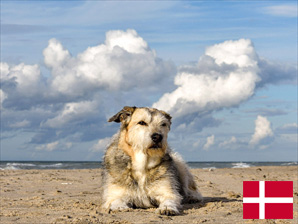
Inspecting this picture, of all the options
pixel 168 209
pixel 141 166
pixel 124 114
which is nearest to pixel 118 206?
pixel 141 166

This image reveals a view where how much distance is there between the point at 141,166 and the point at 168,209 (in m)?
0.96

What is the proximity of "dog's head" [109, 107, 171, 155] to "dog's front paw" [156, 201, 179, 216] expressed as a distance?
3.12 ft

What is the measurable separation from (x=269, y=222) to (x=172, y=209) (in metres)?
1.64

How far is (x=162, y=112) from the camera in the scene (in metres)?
8.16

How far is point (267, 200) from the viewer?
22.6 feet

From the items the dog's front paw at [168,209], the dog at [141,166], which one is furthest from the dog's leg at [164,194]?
the dog's front paw at [168,209]

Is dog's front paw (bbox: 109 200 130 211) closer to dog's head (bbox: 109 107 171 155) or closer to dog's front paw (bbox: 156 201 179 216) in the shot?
dog's front paw (bbox: 156 201 179 216)

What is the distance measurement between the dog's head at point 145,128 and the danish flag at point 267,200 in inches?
66.8

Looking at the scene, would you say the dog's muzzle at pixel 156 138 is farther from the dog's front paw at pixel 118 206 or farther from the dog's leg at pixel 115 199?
the dog's front paw at pixel 118 206

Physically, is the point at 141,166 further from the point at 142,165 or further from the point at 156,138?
the point at 156,138

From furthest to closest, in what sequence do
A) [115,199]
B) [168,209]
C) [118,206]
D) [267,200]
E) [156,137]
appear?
1. [115,199]
2. [118,206]
3. [168,209]
4. [156,137]
5. [267,200]

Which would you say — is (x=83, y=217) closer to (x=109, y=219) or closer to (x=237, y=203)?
(x=109, y=219)

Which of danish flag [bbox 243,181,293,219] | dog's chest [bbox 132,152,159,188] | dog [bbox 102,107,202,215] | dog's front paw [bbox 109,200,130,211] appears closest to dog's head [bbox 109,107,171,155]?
dog [bbox 102,107,202,215]

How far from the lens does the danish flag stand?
679 centimetres
